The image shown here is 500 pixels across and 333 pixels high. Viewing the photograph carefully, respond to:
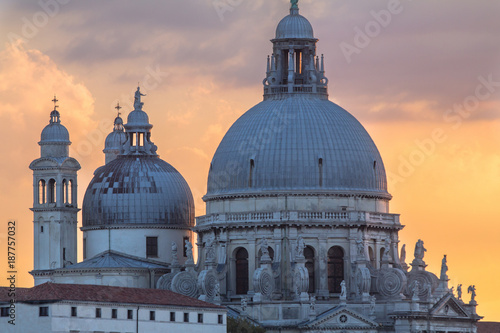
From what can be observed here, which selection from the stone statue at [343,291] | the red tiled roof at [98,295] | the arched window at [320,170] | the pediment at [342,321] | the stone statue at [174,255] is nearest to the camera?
the red tiled roof at [98,295]

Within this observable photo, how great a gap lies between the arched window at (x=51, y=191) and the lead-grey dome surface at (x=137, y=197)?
9.01 ft

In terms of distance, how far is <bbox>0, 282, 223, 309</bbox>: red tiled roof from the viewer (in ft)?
464

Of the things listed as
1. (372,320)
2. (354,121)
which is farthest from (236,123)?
(372,320)

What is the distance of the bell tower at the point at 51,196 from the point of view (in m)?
178

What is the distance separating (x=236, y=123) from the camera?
6786 inches

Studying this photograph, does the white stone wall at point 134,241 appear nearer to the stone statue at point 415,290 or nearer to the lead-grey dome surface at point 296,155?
the lead-grey dome surface at point 296,155

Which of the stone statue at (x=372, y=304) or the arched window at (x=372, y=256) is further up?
the arched window at (x=372, y=256)

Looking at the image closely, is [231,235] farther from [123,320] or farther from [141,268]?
[123,320]

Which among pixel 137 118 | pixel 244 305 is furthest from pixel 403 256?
pixel 137 118

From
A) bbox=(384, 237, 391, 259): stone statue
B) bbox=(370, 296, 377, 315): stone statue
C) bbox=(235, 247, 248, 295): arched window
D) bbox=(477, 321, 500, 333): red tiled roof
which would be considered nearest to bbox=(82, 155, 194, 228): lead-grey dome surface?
bbox=(235, 247, 248, 295): arched window

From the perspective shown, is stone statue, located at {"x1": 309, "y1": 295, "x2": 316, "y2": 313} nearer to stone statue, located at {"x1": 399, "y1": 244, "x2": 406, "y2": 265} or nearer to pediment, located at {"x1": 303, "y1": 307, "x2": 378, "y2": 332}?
pediment, located at {"x1": 303, "y1": 307, "x2": 378, "y2": 332}

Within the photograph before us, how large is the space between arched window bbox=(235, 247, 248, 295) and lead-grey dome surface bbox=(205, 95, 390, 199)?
4.29 m

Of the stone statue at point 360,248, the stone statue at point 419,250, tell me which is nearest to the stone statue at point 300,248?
the stone statue at point 360,248

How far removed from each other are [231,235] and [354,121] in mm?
12757
